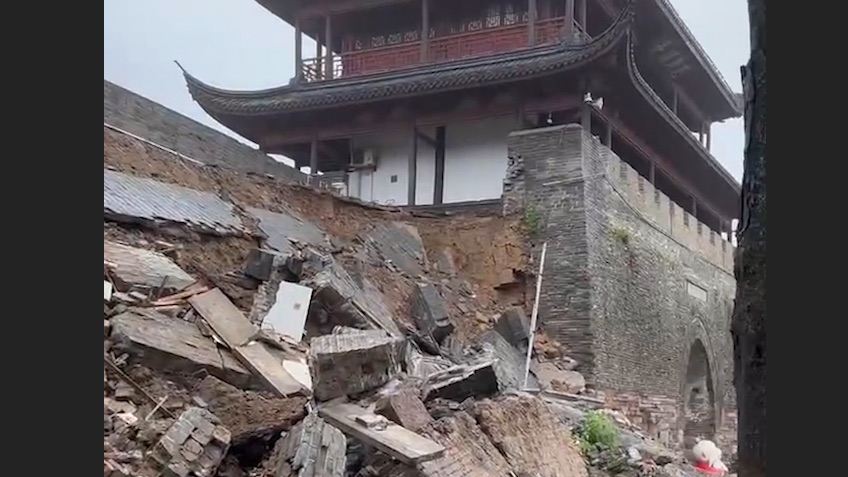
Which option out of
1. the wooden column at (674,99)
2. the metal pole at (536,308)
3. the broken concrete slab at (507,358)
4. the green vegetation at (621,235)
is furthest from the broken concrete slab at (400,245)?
the wooden column at (674,99)

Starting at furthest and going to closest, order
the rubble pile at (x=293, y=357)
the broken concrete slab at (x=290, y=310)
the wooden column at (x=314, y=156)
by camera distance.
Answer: the wooden column at (x=314, y=156), the broken concrete slab at (x=290, y=310), the rubble pile at (x=293, y=357)

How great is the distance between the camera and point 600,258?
32.6 feet

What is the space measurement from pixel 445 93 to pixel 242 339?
7.09 meters

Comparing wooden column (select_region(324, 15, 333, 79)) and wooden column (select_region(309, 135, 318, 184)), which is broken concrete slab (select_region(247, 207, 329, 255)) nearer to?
wooden column (select_region(309, 135, 318, 184))

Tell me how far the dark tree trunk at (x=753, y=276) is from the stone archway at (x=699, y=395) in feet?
38.6

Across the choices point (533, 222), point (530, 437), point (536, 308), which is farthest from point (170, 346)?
point (533, 222)

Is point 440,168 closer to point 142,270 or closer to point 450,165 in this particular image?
point 450,165

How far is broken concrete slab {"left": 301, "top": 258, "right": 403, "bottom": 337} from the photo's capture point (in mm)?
6625

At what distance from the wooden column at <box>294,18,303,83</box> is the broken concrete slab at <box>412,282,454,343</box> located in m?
5.88

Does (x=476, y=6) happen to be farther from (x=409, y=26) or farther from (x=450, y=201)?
(x=450, y=201)

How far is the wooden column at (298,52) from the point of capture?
13500mm

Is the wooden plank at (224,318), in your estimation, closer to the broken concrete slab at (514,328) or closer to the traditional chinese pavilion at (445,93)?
the broken concrete slab at (514,328)

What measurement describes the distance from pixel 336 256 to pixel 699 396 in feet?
25.7

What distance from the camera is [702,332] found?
13.5 m
